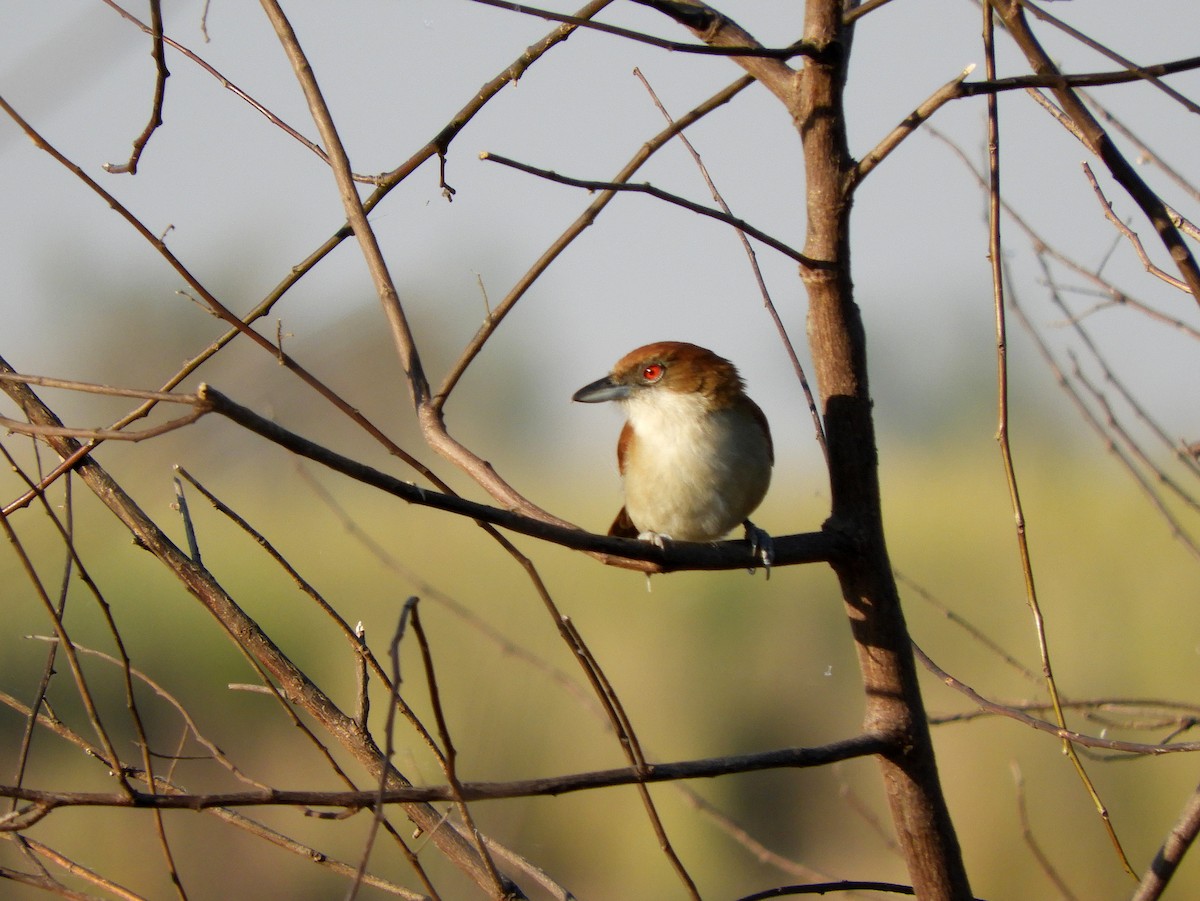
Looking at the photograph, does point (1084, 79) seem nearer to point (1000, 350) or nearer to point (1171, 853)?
point (1000, 350)

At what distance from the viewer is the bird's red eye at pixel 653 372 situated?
3.97m

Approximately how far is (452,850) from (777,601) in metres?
10.3

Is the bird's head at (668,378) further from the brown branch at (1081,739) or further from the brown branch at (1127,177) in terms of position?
the brown branch at (1127,177)

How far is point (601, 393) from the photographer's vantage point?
404cm

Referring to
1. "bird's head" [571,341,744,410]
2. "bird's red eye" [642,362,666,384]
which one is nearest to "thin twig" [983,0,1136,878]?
"bird's head" [571,341,744,410]

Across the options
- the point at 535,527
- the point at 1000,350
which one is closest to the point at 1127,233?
the point at 1000,350

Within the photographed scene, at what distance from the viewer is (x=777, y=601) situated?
470 inches

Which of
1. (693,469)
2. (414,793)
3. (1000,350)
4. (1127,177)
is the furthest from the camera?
(693,469)

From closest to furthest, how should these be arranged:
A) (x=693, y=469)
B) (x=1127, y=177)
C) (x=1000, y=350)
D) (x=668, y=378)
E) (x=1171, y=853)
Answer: (x=1127, y=177), (x=1171, y=853), (x=1000, y=350), (x=693, y=469), (x=668, y=378)

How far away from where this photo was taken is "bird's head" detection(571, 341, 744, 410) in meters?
3.90

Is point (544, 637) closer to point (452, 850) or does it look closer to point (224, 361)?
point (224, 361)

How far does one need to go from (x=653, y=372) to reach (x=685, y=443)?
414mm

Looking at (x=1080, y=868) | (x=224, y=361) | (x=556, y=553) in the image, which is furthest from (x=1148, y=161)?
(x=556, y=553)

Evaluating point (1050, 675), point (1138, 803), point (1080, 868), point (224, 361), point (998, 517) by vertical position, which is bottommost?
point (1080, 868)
